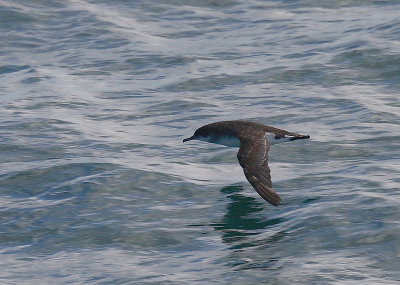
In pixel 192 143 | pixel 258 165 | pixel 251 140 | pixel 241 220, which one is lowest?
pixel 241 220

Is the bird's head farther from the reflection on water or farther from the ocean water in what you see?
the reflection on water

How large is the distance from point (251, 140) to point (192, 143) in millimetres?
2134

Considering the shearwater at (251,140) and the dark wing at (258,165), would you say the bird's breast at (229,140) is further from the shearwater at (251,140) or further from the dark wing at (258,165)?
the dark wing at (258,165)

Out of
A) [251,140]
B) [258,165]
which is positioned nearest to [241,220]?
[258,165]

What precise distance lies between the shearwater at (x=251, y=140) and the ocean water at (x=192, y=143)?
392 mm

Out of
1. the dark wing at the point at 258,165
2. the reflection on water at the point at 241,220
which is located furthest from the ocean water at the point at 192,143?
the dark wing at the point at 258,165

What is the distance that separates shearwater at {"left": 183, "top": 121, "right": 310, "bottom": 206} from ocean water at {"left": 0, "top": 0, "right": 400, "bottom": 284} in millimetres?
392

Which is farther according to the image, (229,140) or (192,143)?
(192,143)

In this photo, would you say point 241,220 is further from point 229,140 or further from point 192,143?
point 192,143

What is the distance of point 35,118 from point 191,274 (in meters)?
6.97

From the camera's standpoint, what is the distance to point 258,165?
11250 millimetres

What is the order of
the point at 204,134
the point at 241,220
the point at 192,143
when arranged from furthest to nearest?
1. the point at 192,143
2. the point at 204,134
3. the point at 241,220

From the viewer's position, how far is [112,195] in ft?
38.5

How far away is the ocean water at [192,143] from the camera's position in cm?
953
